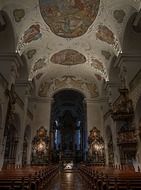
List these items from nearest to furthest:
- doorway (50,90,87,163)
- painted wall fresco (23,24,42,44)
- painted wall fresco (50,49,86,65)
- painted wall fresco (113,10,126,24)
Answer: painted wall fresco (113,10,126,24)
painted wall fresco (23,24,42,44)
painted wall fresco (50,49,86,65)
doorway (50,90,87,163)

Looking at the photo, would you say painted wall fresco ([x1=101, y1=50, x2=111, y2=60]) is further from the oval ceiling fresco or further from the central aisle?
the central aisle

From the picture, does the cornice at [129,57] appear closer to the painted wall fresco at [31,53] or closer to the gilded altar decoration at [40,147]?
the painted wall fresco at [31,53]

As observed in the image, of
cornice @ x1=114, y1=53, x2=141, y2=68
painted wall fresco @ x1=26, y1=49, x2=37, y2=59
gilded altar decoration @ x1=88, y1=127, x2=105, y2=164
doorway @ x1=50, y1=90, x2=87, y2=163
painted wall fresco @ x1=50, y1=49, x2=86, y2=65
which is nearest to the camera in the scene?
cornice @ x1=114, y1=53, x2=141, y2=68

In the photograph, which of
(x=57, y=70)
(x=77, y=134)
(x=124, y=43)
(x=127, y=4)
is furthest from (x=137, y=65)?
(x=77, y=134)

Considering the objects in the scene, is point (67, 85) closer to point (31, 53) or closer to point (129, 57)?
point (31, 53)

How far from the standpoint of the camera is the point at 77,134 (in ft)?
108

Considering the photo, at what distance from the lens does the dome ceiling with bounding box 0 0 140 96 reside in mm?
10844

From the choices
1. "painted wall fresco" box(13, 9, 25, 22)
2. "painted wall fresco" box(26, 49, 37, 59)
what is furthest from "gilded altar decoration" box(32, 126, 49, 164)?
"painted wall fresco" box(13, 9, 25, 22)

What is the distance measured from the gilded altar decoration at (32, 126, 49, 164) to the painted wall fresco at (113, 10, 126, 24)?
1323cm

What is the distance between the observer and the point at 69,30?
43.3ft

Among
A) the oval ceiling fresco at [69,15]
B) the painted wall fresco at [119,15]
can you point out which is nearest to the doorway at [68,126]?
the oval ceiling fresco at [69,15]

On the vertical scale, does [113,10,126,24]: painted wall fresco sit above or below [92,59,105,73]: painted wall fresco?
above

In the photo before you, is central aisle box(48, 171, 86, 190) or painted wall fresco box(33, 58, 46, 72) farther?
painted wall fresco box(33, 58, 46, 72)

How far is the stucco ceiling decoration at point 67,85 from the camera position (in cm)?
2102
